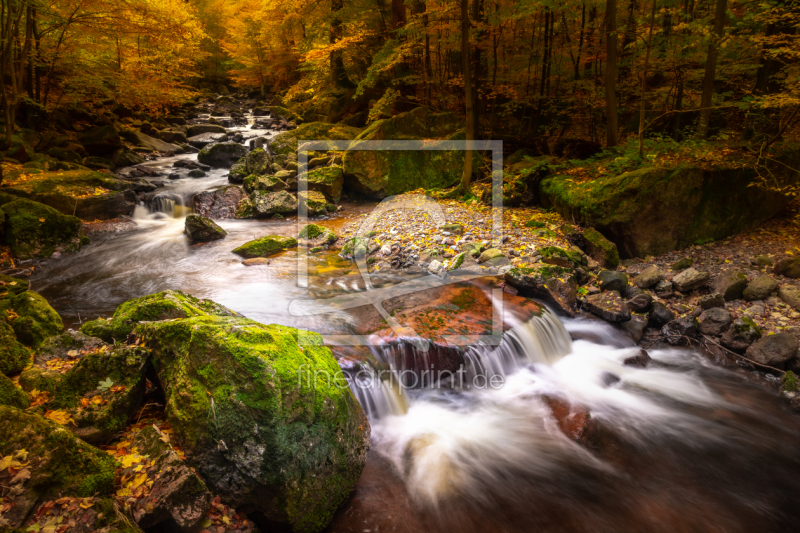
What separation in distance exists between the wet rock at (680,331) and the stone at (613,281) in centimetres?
95

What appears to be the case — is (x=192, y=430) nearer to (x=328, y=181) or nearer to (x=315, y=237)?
(x=315, y=237)

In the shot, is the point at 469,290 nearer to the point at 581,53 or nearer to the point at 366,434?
the point at 366,434

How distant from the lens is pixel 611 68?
909 cm

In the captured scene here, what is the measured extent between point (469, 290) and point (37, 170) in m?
13.0

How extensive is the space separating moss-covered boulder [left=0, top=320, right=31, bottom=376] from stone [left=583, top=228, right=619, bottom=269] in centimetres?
850

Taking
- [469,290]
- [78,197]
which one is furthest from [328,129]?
[469,290]

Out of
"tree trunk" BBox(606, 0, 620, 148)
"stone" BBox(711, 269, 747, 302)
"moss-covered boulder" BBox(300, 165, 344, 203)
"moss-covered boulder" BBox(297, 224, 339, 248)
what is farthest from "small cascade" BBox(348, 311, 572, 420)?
"moss-covered boulder" BBox(300, 165, 344, 203)

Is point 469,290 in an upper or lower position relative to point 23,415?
lower

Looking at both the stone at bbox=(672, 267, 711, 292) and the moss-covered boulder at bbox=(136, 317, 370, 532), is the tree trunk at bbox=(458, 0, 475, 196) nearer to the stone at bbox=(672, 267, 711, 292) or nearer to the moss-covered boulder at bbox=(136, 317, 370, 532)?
the stone at bbox=(672, 267, 711, 292)

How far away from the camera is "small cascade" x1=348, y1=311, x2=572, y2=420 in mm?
4801

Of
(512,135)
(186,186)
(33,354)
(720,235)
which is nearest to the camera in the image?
(33,354)

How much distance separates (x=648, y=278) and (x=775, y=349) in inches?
79.4

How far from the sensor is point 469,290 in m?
6.59

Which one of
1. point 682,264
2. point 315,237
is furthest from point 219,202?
point 682,264
